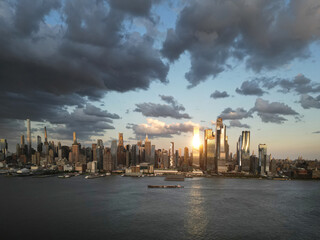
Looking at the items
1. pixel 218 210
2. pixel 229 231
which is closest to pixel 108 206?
pixel 218 210

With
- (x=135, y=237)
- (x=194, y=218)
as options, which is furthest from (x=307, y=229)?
(x=135, y=237)

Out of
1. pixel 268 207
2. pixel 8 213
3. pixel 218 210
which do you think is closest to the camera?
pixel 8 213

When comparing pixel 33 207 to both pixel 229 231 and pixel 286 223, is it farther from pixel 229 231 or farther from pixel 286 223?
pixel 286 223

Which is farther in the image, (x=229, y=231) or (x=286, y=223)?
(x=286, y=223)

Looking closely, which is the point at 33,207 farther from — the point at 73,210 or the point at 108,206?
the point at 108,206

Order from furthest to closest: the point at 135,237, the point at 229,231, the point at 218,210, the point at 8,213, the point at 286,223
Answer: the point at 218,210 < the point at 8,213 < the point at 286,223 < the point at 229,231 < the point at 135,237

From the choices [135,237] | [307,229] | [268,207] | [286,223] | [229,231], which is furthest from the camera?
[268,207]

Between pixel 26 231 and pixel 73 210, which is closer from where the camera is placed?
pixel 26 231

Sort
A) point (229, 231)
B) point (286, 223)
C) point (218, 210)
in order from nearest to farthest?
point (229, 231) < point (286, 223) < point (218, 210)
